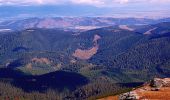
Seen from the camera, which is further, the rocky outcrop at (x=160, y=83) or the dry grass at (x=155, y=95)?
the rocky outcrop at (x=160, y=83)

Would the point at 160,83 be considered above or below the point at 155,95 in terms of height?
below

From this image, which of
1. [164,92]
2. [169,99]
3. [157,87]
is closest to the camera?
[169,99]

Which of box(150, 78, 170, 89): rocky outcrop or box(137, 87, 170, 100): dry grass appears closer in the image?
box(137, 87, 170, 100): dry grass

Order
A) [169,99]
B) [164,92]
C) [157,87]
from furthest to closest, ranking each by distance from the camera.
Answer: [157,87] → [164,92] → [169,99]

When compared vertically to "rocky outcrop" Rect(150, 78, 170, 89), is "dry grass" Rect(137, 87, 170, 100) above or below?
above

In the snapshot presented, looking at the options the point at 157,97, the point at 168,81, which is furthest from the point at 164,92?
the point at 168,81

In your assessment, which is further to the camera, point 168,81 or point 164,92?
point 168,81

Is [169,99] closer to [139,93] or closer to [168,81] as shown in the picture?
[139,93]

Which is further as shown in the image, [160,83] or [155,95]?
[160,83]

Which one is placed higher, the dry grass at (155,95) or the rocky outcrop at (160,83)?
the dry grass at (155,95)

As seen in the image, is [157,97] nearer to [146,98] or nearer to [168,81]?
[146,98]

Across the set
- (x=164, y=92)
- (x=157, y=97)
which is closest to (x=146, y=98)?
(x=157, y=97)
